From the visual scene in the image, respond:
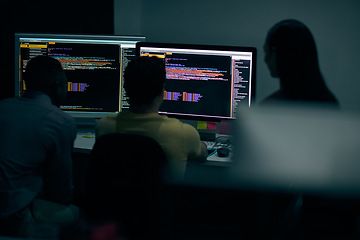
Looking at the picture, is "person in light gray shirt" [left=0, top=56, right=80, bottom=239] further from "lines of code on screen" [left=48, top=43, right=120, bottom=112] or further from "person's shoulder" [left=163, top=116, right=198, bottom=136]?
"lines of code on screen" [left=48, top=43, right=120, bottom=112]

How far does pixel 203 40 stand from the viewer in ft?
8.20

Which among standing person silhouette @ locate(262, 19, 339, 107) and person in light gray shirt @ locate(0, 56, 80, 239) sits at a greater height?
standing person silhouette @ locate(262, 19, 339, 107)

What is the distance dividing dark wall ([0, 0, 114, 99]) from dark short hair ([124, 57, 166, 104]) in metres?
1.09

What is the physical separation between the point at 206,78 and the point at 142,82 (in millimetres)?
769

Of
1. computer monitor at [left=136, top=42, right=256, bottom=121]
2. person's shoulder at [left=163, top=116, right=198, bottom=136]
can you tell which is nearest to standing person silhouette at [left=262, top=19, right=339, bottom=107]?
person's shoulder at [left=163, top=116, right=198, bottom=136]

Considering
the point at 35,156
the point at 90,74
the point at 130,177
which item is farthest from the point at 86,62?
the point at 130,177

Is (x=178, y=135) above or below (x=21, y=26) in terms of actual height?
below

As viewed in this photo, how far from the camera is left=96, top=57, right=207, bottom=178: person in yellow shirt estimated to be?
135cm

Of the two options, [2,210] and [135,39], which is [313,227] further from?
[135,39]

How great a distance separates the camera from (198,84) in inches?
85.7

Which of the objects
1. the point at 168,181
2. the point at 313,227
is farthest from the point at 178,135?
the point at 313,227

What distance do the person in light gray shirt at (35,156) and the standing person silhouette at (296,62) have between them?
84 cm

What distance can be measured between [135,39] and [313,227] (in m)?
1.66

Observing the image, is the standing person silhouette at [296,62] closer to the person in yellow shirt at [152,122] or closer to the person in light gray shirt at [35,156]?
the person in yellow shirt at [152,122]
